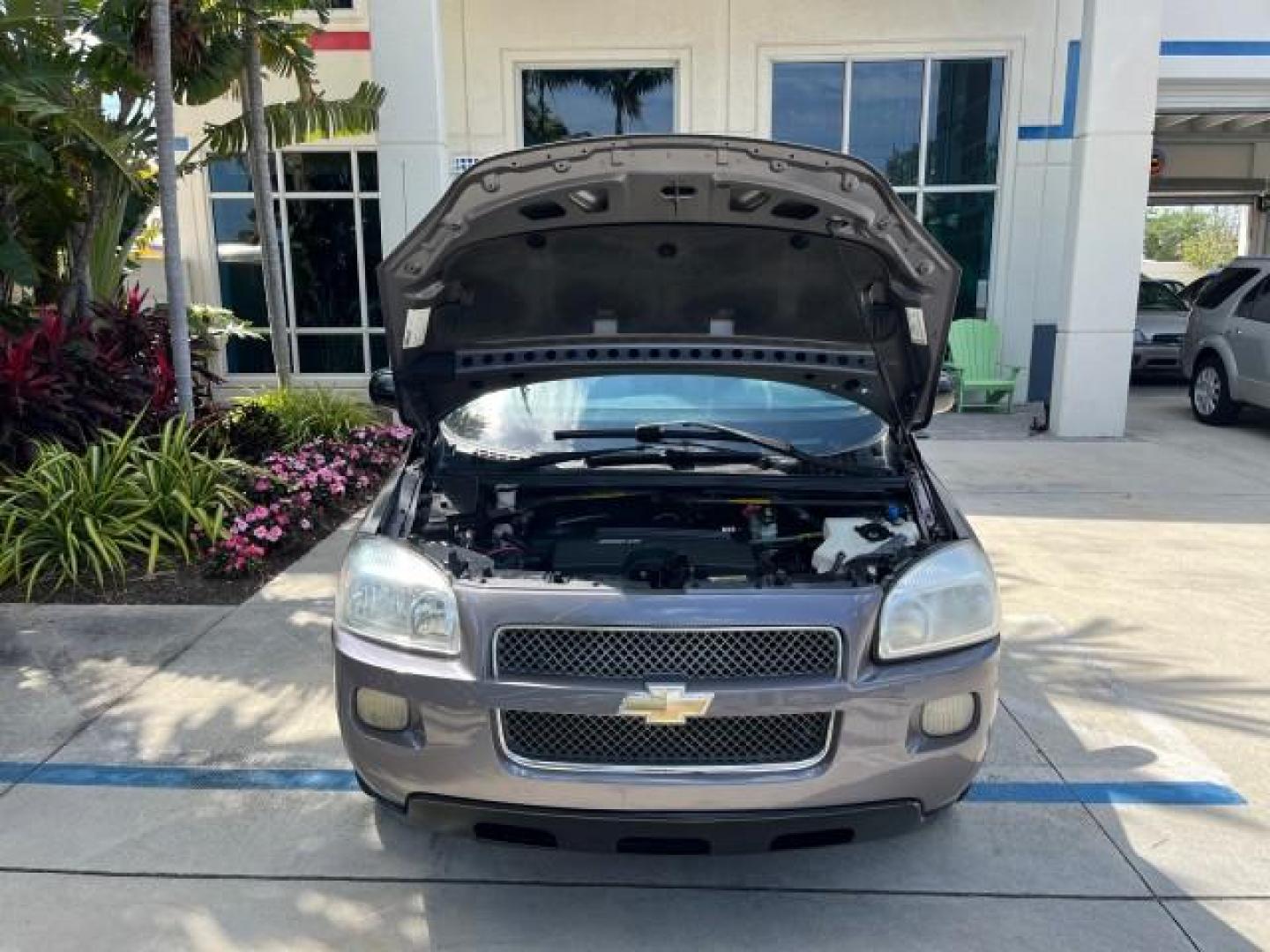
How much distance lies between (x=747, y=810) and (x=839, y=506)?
1361 mm

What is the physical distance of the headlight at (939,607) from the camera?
256 cm

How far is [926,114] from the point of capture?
11688 millimetres

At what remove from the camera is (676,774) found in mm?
2424

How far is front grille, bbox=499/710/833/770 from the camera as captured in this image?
8.16 feet

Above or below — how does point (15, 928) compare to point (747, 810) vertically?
below

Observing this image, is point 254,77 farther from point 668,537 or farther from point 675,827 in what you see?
point 675,827

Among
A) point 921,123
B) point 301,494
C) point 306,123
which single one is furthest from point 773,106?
point 301,494

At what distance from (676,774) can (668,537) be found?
1.02 meters

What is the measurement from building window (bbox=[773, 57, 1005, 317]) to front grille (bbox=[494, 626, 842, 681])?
33.7 feet

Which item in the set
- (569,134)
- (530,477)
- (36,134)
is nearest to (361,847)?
(530,477)

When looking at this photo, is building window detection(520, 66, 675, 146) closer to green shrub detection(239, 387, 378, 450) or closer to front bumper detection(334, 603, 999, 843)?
green shrub detection(239, 387, 378, 450)

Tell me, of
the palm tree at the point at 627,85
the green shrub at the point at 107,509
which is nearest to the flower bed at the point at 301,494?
the green shrub at the point at 107,509

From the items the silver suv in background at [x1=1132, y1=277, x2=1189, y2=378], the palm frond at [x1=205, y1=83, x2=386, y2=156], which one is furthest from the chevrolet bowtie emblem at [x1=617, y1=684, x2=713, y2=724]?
the silver suv in background at [x1=1132, y1=277, x2=1189, y2=378]

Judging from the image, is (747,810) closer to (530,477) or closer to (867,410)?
(530,477)
